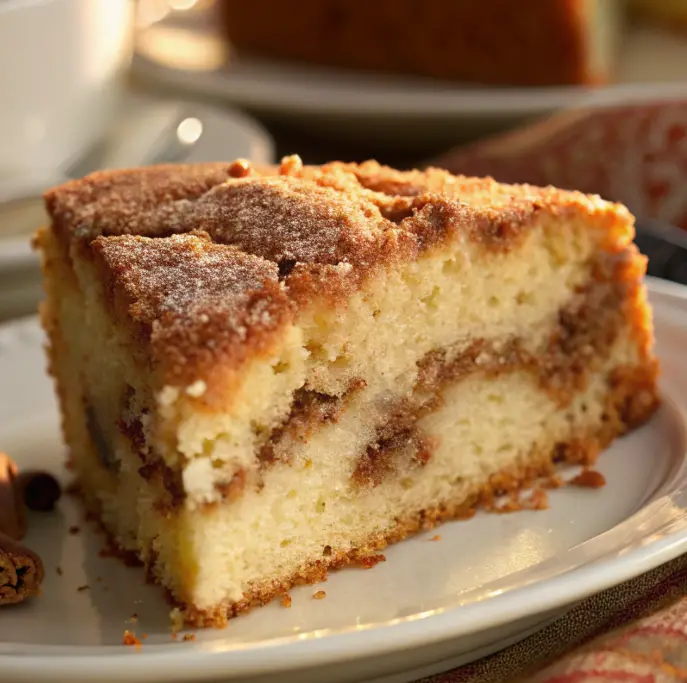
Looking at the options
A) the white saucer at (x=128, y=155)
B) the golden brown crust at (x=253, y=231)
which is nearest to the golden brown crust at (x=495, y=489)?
the golden brown crust at (x=253, y=231)

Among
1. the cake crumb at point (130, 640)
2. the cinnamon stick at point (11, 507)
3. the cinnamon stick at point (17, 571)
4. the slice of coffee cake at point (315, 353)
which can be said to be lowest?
the cinnamon stick at point (11, 507)

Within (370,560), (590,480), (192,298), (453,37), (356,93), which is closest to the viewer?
(192,298)

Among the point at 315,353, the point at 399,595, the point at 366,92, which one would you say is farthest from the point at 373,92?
the point at 399,595

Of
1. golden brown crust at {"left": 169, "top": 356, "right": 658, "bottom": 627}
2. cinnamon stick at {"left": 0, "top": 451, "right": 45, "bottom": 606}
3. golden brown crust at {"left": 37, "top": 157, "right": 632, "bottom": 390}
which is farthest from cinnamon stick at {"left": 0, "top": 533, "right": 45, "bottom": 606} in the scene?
golden brown crust at {"left": 37, "top": 157, "right": 632, "bottom": 390}

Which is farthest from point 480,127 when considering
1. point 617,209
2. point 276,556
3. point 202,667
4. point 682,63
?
point 202,667

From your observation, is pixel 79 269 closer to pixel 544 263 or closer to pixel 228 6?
pixel 544 263

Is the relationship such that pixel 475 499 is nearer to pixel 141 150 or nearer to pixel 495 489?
pixel 495 489

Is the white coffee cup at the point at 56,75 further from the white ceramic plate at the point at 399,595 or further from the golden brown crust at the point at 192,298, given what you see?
the golden brown crust at the point at 192,298
